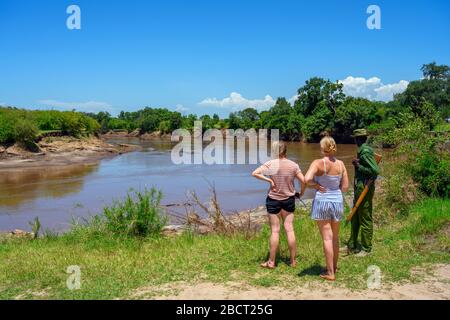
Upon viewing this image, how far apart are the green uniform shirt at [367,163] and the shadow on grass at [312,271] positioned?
153 centimetres

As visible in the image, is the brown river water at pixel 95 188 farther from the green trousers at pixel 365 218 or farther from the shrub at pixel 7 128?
the green trousers at pixel 365 218

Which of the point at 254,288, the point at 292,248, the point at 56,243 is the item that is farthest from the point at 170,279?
the point at 56,243

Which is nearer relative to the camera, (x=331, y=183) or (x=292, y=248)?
(x=331, y=183)

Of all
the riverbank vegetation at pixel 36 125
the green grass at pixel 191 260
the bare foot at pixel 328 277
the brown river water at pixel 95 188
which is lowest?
the brown river water at pixel 95 188

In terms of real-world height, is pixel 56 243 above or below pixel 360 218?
below

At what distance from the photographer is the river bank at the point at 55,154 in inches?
1323

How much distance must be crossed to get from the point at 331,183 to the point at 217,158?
36.5 meters

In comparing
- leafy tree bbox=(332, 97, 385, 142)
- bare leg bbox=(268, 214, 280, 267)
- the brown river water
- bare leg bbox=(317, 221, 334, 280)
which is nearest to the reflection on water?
the brown river water

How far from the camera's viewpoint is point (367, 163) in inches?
240

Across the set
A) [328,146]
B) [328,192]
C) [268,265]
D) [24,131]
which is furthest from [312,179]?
[24,131]

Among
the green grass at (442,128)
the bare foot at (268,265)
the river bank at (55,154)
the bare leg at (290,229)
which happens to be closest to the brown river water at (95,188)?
the river bank at (55,154)

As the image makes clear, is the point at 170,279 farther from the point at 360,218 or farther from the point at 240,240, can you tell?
the point at 360,218

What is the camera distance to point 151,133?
95.6 meters

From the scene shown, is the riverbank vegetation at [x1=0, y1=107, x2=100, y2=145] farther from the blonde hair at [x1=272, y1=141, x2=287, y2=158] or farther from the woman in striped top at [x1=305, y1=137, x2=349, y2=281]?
the woman in striped top at [x1=305, y1=137, x2=349, y2=281]
